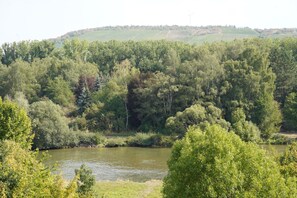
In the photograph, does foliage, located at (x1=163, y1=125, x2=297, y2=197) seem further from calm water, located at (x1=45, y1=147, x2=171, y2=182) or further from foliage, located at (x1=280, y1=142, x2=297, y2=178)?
calm water, located at (x1=45, y1=147, x2=171, y2=182)

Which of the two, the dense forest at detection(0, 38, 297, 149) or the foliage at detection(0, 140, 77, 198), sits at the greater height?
the foliage at detection(0, 140, 77, 198)

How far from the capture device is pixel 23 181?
19.6 meters

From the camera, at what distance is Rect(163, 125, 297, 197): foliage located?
2517 centimetres

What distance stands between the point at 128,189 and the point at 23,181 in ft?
80.6

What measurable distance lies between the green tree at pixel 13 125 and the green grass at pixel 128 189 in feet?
25.2

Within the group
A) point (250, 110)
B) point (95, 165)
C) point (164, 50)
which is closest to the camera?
point (95, 165)

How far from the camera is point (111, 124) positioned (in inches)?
3445

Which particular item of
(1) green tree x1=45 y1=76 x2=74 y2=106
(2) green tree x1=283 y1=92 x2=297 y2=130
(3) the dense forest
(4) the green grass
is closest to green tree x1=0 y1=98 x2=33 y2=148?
(4) the green grass

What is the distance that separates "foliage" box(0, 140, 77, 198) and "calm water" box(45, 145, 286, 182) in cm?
3049

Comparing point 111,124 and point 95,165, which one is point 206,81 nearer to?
point 111,124

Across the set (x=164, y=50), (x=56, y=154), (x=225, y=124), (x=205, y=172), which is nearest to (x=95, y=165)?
(x=56, y=154)

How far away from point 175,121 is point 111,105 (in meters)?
17.7

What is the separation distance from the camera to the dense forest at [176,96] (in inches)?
2995

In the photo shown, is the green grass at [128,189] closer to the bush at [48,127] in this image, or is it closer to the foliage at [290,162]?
the foliage at [290,162]
